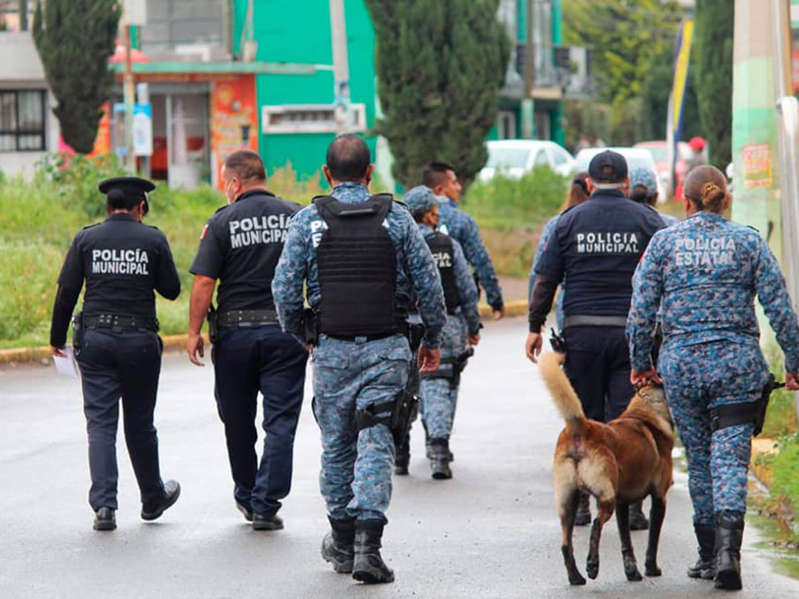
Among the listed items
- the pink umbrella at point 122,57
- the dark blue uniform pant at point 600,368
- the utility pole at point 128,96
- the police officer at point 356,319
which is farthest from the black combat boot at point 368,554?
the pink umbrella at point 122,57

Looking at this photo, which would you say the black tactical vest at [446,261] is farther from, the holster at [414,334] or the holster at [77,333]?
the holster at [414,334]

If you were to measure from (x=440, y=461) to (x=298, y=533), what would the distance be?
217 cm

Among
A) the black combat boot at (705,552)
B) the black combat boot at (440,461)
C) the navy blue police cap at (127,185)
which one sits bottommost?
the black combat boot at (440,461)

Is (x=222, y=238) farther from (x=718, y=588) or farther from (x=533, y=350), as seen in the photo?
(x=718, y=588)

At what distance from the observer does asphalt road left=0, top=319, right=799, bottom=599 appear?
8008mm

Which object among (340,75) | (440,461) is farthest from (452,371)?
(340,75)

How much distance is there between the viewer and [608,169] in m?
9.50

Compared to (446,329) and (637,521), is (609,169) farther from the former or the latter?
(446,329)

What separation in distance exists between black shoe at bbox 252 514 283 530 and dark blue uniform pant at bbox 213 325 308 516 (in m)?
0.03

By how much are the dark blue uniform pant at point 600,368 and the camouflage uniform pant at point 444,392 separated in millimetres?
2135

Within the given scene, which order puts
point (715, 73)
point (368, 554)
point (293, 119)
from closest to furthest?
point (368, 554) < point (715, 73) < point (293, 119)

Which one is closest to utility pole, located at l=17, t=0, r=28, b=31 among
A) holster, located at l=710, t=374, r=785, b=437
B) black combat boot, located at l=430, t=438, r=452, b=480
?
black combat boot, located at l=430, t=438, r=452, b=480

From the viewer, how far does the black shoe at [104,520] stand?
940cm

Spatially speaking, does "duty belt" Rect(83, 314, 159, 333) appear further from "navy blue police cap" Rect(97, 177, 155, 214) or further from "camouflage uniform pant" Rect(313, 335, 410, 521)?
"camouflage uniform pant" Rect(313, 335, 410, 521)
